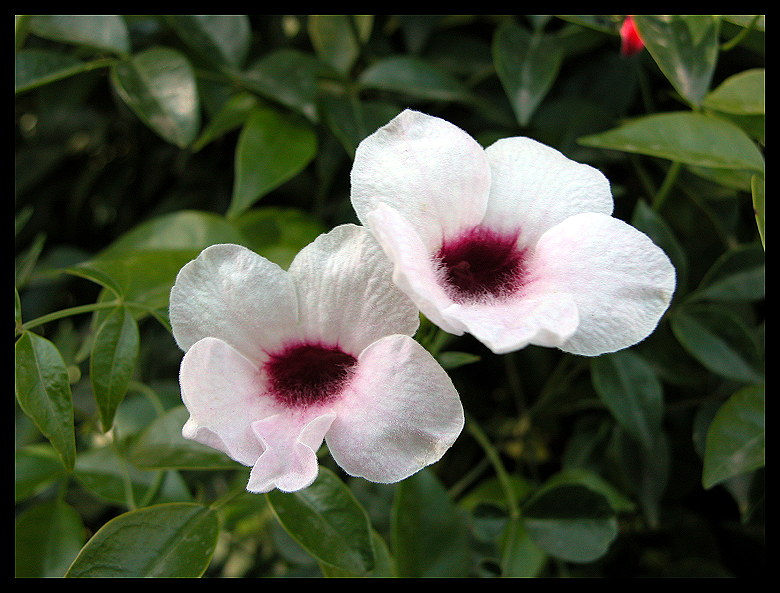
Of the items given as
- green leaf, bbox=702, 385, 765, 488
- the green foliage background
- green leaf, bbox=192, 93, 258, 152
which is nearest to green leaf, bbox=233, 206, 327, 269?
the green foliage background

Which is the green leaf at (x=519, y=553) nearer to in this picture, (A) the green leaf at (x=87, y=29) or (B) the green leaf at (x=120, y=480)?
(B) the green leaf at (x=120, y=480)

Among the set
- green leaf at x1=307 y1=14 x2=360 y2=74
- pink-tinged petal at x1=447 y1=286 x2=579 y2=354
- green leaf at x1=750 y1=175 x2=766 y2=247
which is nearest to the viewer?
pink-tinged petal at x1=447 y1=286 x2=579 y2=354

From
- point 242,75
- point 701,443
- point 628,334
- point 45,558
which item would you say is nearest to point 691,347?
point 701,443

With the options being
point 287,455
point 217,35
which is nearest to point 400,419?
point 287,455

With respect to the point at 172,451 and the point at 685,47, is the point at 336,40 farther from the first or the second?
the point at 172,451

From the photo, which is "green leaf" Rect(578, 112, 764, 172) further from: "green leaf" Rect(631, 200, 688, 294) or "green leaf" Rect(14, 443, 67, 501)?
"green leaf" Rect(14, 443, 67, 501)

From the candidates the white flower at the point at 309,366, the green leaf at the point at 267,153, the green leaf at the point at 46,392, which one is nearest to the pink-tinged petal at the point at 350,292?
the white flower at the point at 309,366
